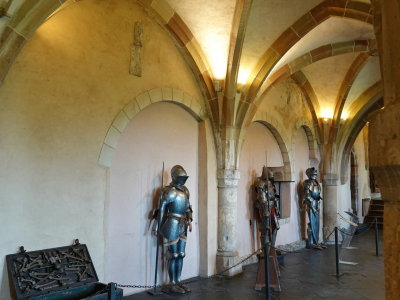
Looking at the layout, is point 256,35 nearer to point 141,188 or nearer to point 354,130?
point 141,188

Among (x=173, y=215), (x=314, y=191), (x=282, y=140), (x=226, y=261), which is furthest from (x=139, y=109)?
(x=314, y=191)

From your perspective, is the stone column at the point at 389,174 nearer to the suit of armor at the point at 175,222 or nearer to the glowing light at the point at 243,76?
the suit of armor at the point at 175,222

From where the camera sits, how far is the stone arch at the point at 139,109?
3982mm

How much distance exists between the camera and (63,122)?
3.60m

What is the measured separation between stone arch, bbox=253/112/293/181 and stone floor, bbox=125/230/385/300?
1895 mm

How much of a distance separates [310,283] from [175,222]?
7.27 ft

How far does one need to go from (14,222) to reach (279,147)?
5.72 meters

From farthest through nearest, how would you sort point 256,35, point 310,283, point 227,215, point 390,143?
point 227,215, point 256,35, point 310,283, point 390,143

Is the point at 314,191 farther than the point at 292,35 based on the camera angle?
Yes

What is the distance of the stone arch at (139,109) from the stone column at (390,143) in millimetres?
3127

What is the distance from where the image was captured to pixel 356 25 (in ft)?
17.7

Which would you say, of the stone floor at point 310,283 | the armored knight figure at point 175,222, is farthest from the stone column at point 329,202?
the armored knight figure at point 175,222

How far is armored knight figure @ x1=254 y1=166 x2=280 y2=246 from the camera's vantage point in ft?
19.8

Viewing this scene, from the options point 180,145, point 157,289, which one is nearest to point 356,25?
point 180,145
